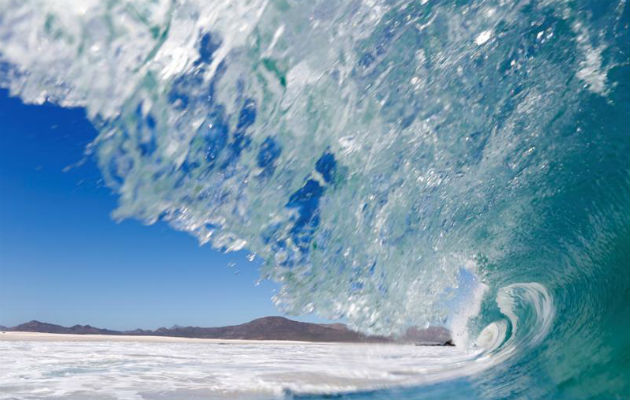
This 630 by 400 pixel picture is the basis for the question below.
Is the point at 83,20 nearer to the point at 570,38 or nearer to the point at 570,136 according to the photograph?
the point at 570,38

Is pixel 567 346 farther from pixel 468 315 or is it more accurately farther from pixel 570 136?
pixel 468 315

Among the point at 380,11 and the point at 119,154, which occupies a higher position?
the point at 380,11

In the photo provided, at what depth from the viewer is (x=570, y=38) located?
3777mm

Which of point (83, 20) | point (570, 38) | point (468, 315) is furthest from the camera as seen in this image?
point (468, 315)

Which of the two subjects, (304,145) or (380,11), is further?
(304,145)

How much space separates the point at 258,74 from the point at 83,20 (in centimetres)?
131

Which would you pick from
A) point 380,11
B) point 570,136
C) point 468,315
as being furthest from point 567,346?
point 468,315

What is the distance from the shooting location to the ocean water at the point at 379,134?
3596 millimetres

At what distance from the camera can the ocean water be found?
360cm

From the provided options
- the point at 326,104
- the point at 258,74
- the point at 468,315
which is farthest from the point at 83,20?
the point at 468,315

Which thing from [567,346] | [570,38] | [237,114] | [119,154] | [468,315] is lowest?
[567,346]

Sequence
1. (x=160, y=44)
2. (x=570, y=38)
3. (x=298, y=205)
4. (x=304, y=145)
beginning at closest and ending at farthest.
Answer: (x=160, y=44) < (x=570, y=38) < (x=304, y=145) < (x=298, y=205)

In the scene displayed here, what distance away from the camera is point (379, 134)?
468cm

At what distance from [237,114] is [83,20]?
4.83 feet
